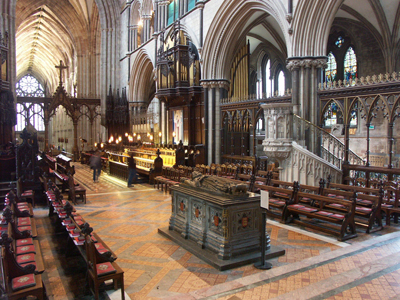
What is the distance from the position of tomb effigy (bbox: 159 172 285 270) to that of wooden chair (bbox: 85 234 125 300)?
138 cm

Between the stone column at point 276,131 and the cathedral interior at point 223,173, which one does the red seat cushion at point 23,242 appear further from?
the stone column at point 276,131

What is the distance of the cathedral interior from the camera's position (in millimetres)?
4000

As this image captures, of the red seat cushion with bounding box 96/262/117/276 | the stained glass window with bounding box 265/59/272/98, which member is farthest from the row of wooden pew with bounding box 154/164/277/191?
the stained glass window with bounding box 265/59/272/98

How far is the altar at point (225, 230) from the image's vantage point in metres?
4.46

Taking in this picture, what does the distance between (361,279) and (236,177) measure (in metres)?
5.10

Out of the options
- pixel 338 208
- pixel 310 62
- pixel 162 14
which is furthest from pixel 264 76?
pixel 338 208

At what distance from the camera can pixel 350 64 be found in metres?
17.4

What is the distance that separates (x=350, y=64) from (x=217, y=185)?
15658mm

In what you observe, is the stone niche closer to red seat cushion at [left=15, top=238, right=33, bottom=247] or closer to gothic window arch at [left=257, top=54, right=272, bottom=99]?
red seat cushion at [left=15, top=238, right=33, bottom=247]

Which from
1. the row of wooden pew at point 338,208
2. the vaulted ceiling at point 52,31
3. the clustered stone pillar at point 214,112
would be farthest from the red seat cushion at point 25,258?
the vaulted ceiling at point 52,31

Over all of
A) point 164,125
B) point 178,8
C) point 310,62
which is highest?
point 178,8

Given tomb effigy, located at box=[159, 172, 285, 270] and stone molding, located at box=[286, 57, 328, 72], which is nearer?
tomb effigy, located at box=[159, 172, 285, 270]

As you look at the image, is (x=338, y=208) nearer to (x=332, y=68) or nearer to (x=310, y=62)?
(x=310, y=62)

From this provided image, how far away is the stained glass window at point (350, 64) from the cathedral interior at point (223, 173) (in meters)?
0.06
